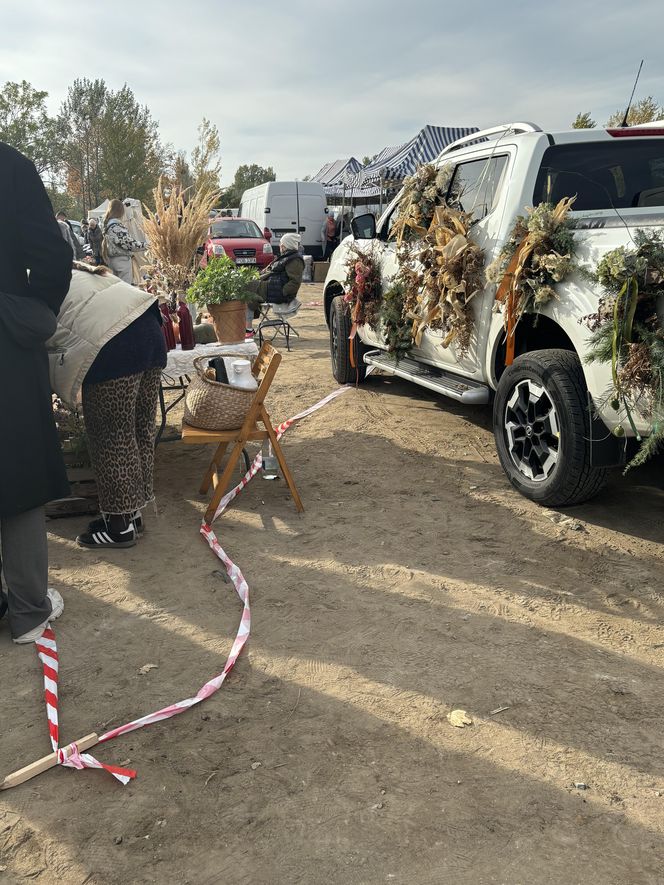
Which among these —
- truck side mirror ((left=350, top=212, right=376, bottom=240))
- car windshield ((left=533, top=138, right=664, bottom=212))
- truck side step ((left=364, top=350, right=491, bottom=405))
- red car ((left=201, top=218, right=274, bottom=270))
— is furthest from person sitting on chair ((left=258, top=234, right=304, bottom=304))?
red car ((left=201, top=218, right=274, bottom=270))

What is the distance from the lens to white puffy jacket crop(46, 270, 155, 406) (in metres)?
3.48

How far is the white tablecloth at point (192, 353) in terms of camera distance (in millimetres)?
4824

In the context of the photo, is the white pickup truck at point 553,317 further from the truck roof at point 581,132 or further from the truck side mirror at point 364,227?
the truck side mirror at point 364,227

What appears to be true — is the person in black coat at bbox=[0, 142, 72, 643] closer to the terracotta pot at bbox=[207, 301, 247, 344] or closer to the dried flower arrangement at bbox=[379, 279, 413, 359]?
the terracotta pot at bbox=[207, 301, 247, 344]

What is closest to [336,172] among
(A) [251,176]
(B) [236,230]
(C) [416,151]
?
(C) [416,151]

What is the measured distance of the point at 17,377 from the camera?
2920mm

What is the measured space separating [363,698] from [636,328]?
2.06 m

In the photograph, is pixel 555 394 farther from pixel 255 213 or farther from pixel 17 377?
pixel 255 213

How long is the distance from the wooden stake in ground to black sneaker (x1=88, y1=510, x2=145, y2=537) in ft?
5.83

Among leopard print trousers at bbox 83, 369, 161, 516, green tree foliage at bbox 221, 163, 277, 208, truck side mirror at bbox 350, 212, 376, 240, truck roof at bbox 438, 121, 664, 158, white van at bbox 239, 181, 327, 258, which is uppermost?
green tree foliage at bbox 221, 163, 277, 208

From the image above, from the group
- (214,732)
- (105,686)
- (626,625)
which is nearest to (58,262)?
(105,686)

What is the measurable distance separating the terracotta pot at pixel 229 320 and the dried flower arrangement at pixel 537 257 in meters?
2.00

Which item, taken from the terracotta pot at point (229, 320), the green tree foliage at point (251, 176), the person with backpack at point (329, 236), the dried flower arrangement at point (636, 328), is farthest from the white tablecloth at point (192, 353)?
the green tree foliage at point (251, 176)

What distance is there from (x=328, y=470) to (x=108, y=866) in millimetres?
3433
